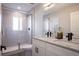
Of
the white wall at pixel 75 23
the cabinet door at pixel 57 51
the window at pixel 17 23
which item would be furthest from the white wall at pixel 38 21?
the white wall at pixel 75 23

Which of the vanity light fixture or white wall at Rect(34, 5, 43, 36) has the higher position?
the vanity light fixture

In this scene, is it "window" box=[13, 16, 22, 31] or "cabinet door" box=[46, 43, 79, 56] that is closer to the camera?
"cabinet door" box=[46, 43, 79, 56]

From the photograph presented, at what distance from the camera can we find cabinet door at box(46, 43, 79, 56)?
0.99m

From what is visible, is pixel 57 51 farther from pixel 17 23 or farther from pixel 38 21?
pixel 17 23

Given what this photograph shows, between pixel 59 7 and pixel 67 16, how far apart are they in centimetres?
24

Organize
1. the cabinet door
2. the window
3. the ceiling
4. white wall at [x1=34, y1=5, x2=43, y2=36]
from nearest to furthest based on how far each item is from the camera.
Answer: the cabinet door < the ceiling < the window < white wall at [x1=34, y1=5, x2=43, y2=36]

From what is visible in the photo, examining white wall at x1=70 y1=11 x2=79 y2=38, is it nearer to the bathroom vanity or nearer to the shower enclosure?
the bathroom vanity

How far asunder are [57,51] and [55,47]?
63mm

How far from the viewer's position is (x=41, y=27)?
172 cm

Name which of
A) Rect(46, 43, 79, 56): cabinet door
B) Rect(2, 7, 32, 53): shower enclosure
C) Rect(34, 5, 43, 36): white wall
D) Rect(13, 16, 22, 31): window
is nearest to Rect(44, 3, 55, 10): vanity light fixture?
Rect(34, 5, 43, 36): white wall

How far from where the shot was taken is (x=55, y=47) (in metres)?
1.21

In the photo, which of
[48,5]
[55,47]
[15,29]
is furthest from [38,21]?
[55,47]

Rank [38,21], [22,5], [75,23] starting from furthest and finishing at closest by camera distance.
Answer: [38,21] → [22,5] → [75,23]

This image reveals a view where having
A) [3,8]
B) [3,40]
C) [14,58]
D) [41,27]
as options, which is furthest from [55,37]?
[3,8]
